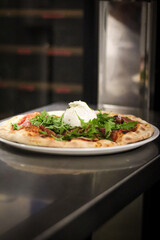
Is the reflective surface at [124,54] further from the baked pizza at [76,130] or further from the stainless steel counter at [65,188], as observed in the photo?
the stainless steel counter at [65,188]

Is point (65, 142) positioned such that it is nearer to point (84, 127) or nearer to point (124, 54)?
point (84, 127)

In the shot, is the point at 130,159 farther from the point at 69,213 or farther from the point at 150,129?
the point at 69,213

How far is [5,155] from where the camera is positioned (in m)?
1.10

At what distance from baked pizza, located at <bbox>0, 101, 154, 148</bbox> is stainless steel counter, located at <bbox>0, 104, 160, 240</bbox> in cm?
4

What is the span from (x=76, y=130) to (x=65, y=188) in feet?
1.13

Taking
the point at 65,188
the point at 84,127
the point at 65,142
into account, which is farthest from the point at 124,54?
the point at 65,188

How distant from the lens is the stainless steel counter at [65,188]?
69 cm

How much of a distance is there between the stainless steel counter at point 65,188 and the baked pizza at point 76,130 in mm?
39

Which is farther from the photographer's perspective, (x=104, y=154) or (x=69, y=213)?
(x=104, y=154)

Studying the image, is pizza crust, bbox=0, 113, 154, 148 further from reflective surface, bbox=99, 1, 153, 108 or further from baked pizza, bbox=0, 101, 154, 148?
reflective surface, bbox=99, 1, 153, 108

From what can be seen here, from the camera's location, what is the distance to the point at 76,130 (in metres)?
1.17

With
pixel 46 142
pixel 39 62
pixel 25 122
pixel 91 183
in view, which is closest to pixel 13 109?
pixel 39 62

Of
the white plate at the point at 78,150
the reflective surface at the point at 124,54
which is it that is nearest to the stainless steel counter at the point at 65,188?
the white plate at the point at 78,150

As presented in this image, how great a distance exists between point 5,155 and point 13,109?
3.07m
